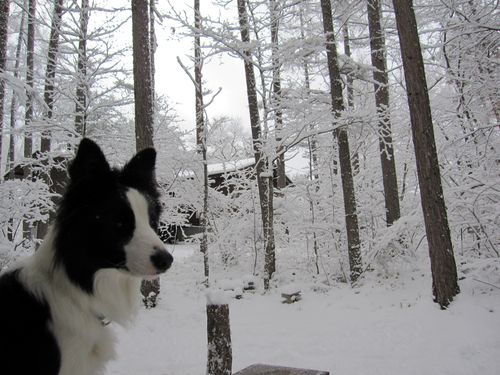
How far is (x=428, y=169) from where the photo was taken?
6.97m

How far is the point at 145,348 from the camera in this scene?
21.3ft

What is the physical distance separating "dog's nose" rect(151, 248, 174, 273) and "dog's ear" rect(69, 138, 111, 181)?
615 millimetres

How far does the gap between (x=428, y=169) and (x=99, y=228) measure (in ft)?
20.4

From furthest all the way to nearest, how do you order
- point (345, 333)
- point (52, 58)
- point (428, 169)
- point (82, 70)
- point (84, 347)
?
point (52, 58), point (82, 70), point (428, 169), point (345, 333), point (84, 347)

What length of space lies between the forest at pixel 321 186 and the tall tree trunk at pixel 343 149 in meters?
0.03

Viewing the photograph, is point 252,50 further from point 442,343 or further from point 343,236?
point 442,343

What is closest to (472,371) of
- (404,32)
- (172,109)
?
(404,32)

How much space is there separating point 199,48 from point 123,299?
8.84m

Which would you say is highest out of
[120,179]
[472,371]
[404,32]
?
[404,32]

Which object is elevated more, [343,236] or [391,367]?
[343,236]

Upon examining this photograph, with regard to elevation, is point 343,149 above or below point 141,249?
above

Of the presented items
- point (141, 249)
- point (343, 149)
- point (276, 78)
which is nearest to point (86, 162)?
point (141, 249)

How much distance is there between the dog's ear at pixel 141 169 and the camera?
2645 millimetres

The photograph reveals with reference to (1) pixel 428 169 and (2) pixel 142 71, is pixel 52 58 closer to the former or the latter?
(2) pixel 142 71
